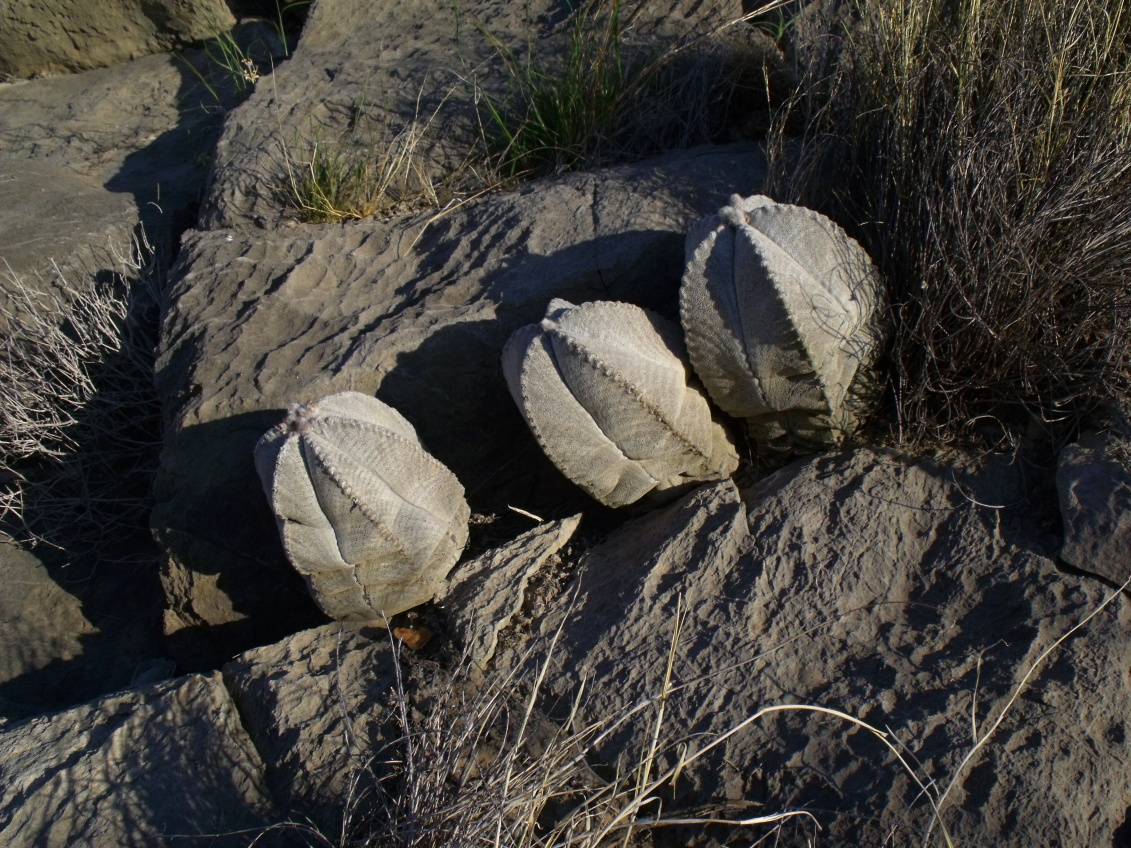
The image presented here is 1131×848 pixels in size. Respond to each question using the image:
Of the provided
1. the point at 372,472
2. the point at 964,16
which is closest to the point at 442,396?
the point at 372,472

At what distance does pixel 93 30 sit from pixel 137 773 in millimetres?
5384

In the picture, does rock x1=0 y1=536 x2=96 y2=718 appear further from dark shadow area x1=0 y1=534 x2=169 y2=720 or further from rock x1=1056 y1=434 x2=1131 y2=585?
rock x1=1056 y1=434 x2=1131 y2=585

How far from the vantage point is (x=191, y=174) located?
4.98m

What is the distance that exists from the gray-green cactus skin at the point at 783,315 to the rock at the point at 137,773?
1630 mm

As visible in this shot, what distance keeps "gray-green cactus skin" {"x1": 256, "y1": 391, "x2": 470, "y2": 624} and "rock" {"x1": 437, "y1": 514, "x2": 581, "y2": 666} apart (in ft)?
0.26

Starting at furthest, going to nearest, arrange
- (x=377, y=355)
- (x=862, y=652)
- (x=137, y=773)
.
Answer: (x=377, y=355)
(x=137, y=773)
(x=862, y=652)

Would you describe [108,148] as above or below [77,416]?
above

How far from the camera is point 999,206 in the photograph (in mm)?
2643

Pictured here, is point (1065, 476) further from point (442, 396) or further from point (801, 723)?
point (442, 396)

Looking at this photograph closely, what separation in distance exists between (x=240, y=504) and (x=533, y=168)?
6.58ft

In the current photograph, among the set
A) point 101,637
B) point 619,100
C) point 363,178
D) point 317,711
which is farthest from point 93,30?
point 317,711

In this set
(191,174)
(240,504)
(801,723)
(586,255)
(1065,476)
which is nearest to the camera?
(801,723)

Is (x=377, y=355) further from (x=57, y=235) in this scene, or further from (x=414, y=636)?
(x=57, y=235)

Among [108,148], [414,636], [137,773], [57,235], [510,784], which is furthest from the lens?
[108,148]
